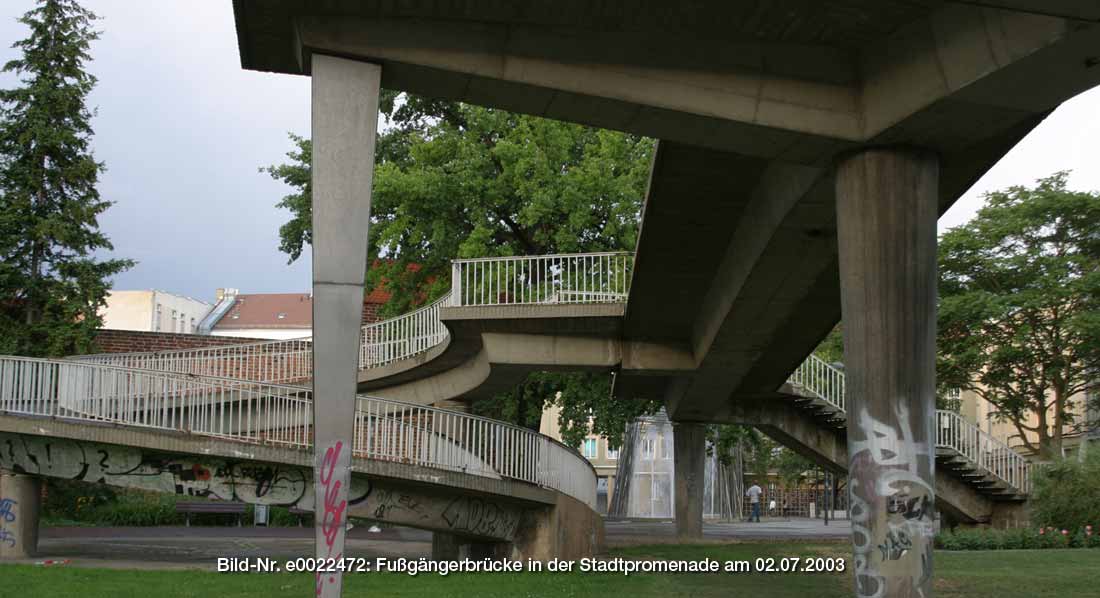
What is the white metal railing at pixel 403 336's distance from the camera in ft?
82.5

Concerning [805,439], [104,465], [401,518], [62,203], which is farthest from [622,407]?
[62,203]

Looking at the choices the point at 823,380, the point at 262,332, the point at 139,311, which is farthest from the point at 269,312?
the point at 823,380

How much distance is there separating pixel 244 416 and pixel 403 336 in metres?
5.97

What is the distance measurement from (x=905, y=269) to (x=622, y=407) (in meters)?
18.8

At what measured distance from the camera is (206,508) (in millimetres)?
36156

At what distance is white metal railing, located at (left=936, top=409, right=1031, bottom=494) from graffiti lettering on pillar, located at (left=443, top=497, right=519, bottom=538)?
11392 mm

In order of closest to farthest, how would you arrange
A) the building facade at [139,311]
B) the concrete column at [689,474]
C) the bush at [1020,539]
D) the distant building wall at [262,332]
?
the bush at [1020,539], the concrete column at [689,474], the building facade at [139,311], the distant building wall at [262,332]

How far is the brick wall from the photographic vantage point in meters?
34.4

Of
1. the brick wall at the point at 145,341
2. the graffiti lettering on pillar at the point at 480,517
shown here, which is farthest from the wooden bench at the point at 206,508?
the graffiti lettering on pillar at the point at 480,517

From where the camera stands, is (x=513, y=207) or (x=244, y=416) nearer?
(x=244, y=416)

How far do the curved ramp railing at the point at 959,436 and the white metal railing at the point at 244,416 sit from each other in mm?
8362

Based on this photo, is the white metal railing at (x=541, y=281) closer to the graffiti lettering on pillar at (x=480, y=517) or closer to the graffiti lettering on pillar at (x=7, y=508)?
the graffiti lettering on pillar at (x=480, y=517)

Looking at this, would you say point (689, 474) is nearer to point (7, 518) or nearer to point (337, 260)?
point (7, 518)

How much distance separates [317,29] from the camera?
10.9 meters
